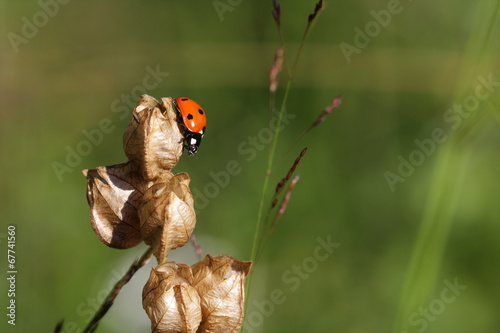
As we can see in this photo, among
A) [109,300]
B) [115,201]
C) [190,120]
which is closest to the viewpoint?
[109,300]

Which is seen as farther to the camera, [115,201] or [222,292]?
[115,201]

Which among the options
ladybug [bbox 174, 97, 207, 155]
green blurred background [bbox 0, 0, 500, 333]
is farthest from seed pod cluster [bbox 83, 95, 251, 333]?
green blurred background [bbox 0, 0, 500, 333]

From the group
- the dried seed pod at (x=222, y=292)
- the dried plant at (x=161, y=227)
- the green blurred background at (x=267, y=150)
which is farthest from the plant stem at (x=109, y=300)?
the green blurred background at (x=267, y=150)

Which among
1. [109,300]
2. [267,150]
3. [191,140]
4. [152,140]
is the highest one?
[267,150]

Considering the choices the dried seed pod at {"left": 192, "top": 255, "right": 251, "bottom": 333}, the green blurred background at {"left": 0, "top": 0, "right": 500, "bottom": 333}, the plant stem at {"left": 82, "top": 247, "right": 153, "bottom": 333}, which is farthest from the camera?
the green blurred background at {"left": 0, "top": 0, "right": 500, "bottom": 333}

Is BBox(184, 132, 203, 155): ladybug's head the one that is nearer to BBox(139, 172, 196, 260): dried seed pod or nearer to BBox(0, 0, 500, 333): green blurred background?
BBox(139, 172, 196, 260): dried seed pod

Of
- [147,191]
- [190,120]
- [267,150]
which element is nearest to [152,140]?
[147,191]

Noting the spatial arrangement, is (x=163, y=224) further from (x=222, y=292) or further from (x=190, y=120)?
(x=190, y=120)
